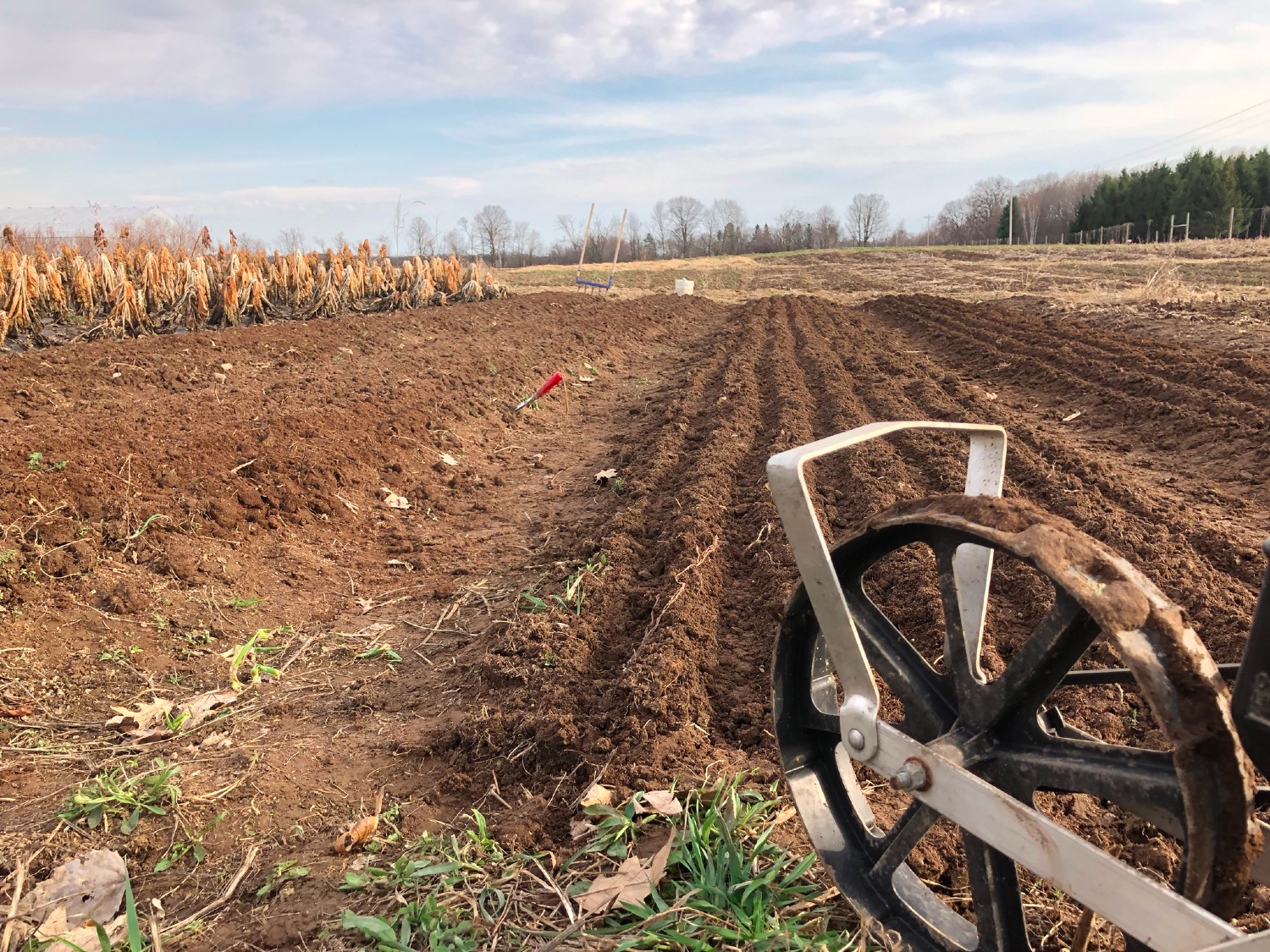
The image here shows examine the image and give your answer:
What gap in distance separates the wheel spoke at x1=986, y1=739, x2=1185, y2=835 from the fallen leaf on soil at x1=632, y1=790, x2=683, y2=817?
113 centimetres

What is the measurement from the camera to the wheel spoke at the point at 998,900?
1.75 m

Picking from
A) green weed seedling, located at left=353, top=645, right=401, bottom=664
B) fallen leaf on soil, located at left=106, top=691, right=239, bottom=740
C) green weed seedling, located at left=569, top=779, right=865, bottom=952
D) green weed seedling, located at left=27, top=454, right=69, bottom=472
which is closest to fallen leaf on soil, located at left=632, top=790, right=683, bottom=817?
green weed seedling, located at left=569, top=779, right=865, bottom=952

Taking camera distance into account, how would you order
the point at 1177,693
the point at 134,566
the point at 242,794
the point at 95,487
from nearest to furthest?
the point at 1177,693, the point at 242,794, the point at 134,566, the point at 95,487

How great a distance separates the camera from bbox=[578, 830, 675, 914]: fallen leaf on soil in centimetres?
221

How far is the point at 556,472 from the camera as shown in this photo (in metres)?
7.94

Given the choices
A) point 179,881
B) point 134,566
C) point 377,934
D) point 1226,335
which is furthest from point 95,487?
point 1226,335

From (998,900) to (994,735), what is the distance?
35 cm

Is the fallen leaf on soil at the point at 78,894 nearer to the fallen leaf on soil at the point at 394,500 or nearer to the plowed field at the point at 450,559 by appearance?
the plowed field at the point at 450,559

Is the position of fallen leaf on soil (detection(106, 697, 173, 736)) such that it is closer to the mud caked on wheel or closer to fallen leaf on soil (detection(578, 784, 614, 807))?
fallen leaf on soil (detection(578, 784, 614, 807))

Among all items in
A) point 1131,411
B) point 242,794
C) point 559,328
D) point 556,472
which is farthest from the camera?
point 559,328

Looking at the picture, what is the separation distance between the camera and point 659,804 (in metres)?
2.62

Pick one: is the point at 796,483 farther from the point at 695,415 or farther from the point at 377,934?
the point at 695,415

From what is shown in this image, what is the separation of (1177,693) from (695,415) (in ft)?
25.4

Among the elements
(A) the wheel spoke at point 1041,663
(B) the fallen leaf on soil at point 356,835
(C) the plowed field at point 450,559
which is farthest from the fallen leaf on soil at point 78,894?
(A) the wheel spoke at point 1041,663
